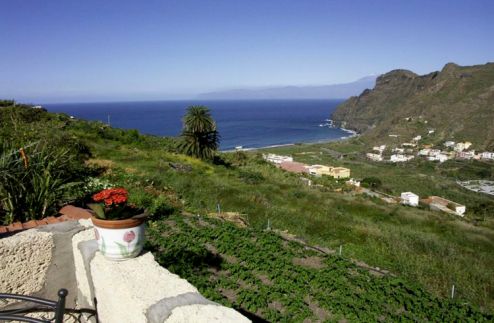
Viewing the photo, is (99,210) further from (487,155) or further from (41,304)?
(487,155)

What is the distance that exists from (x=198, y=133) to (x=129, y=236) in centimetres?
2339

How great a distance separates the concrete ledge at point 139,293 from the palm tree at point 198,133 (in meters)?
22.7

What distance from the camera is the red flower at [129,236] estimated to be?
2668mm

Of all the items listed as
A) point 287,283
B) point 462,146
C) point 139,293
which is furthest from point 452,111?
point 139,293

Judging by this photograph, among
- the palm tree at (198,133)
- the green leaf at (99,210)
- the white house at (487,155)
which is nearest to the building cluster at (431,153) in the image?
the white house at (487,155)

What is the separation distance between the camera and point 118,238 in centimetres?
264

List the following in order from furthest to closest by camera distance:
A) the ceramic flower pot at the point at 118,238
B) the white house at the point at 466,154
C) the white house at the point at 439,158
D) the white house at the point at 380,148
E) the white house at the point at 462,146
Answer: the white house at the point at 380,148, the white house at the point at 462,146, the white house at the point at 439,158, the white house at the point at 466,154, the ceramic flower pot at the point at 118,238

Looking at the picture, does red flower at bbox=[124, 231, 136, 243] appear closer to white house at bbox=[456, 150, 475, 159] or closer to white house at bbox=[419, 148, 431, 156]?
white house at bbox=[456, 150, 475, 159]

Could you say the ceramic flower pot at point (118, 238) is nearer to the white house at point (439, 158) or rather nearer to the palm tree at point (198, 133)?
the palm tree at point (198, 133)

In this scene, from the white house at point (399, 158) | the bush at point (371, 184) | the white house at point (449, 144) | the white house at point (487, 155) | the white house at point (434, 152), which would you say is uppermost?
the bush at point (371, 184)

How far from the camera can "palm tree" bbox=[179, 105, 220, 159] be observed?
83.5 ft

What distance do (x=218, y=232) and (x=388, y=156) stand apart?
320 ft

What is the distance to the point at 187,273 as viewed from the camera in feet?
15.7

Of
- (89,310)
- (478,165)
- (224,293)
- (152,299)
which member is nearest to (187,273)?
(224,293)
